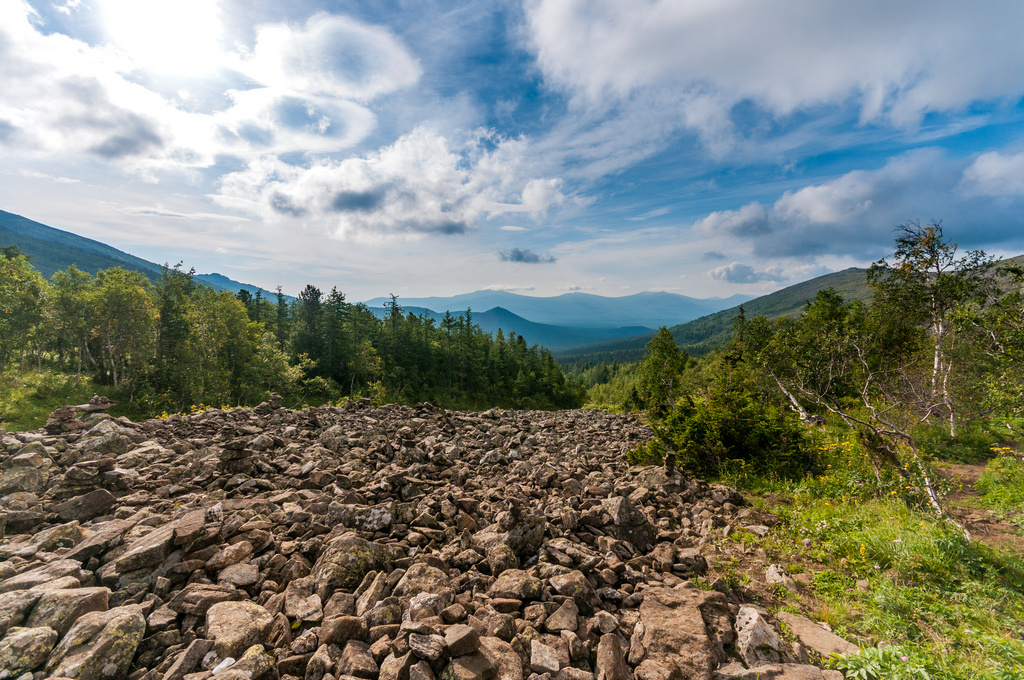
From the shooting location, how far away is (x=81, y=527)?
7117mm

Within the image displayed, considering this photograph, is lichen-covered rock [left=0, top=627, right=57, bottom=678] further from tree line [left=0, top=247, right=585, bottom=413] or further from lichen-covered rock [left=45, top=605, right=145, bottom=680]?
tree line [left=0, top=247, right=585, bottom=413]

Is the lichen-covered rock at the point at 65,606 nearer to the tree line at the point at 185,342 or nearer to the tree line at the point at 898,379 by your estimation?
the tree line at the point at 898,379

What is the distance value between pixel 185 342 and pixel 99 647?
46718mm

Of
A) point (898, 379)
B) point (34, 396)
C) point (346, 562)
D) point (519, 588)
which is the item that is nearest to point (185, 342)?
point (34, 396)

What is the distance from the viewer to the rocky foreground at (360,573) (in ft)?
13.4

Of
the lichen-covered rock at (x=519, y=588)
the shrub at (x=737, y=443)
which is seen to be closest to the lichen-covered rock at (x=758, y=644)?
the lichen-covered rock at (x=519, y=588)

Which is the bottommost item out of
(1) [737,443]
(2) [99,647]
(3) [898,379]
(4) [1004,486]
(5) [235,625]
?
(4) [1004,486]

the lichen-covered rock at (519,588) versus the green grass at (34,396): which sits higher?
the lichen-covered rock at (519,588)

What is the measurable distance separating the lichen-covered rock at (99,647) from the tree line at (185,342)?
38847mm

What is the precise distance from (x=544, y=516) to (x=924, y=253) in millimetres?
22942

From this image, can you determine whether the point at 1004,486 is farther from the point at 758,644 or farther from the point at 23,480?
the point at 23,480

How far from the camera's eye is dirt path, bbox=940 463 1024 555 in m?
7.77

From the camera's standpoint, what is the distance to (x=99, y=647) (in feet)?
13.0

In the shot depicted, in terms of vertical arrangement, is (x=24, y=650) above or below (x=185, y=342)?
below
